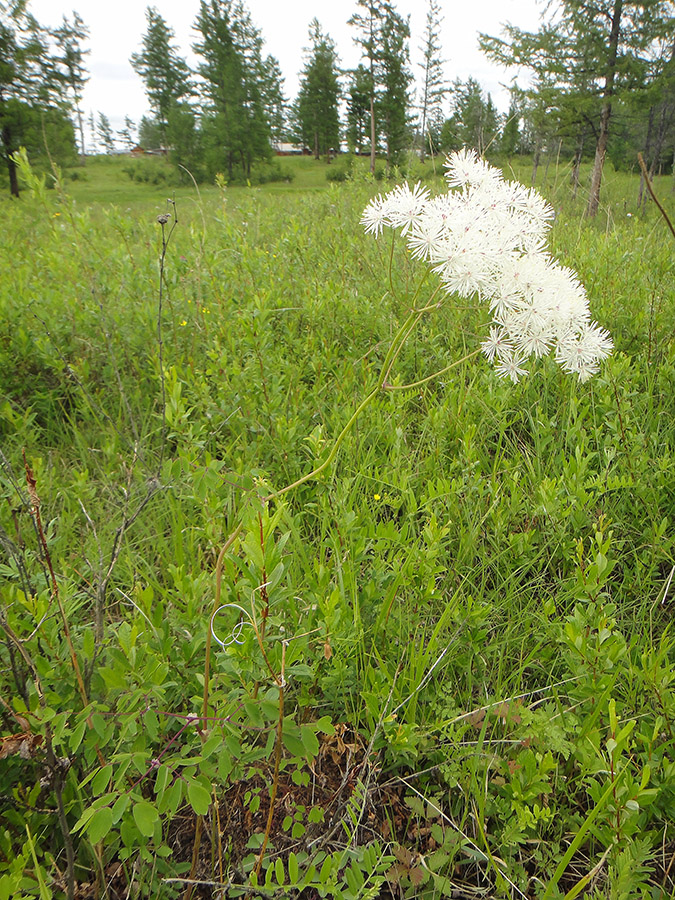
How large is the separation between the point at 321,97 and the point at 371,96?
16742mm

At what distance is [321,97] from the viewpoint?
181ft

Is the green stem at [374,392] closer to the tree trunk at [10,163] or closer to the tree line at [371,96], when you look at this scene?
the tree line at [371,96]

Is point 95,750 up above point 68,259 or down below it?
below

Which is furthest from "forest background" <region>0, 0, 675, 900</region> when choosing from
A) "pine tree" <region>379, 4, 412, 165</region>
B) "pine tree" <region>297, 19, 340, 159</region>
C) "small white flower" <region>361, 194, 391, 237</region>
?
"pine tree" <region>297, 19, 340, 159</region>

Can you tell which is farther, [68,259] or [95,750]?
[68,259]

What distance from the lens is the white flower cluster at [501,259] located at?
4.54ft

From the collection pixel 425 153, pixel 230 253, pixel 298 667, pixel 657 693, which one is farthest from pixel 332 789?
pixel 425 153

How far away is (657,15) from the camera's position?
16.2 metres

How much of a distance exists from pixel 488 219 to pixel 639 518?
1.45 m

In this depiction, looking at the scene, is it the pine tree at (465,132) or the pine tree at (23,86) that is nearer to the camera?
the pine tree at (465,132)

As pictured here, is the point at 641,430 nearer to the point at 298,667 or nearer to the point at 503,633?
the point at 503,633

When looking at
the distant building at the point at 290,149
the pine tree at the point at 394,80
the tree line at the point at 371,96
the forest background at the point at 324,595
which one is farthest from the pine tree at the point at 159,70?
the forest background at the point at 324,595

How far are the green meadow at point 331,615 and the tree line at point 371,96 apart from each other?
83.3 inches

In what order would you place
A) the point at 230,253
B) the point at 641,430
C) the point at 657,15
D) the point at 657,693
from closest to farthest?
the point at 657,693, the point at 641,430, the point at 230,253, the point at 657,15
